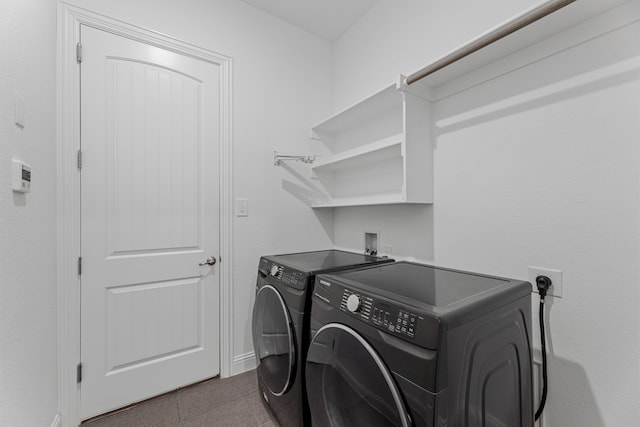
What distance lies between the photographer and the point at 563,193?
112 cm

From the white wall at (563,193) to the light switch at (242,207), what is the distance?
130cm

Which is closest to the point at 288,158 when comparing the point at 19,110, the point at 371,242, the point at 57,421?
the point at 371,242

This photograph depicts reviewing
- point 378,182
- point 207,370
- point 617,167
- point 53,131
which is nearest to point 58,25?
point 53,131

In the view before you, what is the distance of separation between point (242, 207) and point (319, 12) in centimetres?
166

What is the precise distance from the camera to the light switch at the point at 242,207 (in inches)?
78.5

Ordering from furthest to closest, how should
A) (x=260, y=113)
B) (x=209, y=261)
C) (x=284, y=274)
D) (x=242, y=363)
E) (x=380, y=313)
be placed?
(x=260, y=113) → (x=242, y=363) → (x=209, y=261) → (x=284, y=274) → (x=380, y=313)

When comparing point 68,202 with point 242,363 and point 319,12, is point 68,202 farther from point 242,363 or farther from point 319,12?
point 319,12

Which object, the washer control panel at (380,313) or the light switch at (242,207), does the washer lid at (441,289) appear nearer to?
the washer control panel at (380,313)

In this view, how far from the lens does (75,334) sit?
4.87 ft

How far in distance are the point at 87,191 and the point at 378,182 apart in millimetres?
1837

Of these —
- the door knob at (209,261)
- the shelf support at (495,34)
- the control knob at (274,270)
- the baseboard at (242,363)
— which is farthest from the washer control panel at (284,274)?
the shelf support at (495,34)

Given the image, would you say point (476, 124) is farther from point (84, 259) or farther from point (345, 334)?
point (84, 259)

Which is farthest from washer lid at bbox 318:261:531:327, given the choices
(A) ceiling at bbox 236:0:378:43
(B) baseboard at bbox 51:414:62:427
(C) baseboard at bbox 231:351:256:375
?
(A) ceiling at bbox 236:0:378:43

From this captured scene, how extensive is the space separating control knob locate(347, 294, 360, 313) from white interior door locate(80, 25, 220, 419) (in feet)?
4.22
